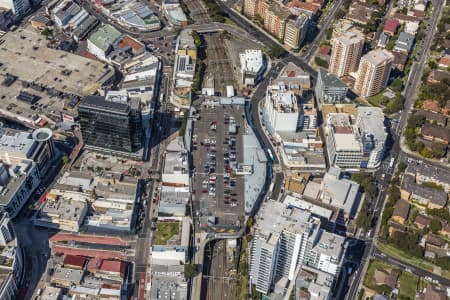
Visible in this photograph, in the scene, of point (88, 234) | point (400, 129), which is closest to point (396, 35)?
point (400, 129)

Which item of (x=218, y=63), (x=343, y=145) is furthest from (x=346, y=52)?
(x=218, y=63)

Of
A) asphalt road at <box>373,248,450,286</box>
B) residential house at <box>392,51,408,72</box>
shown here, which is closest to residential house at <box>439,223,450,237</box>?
asphalt road at <box>373,248,450,286</box>

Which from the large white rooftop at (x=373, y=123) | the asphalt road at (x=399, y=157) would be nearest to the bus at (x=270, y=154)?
the large white rooftop at (x=373, y=123)

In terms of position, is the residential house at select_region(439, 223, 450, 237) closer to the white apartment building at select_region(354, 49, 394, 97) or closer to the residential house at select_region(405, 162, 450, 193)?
the residential house at select_region(405, 162, 450, 193)

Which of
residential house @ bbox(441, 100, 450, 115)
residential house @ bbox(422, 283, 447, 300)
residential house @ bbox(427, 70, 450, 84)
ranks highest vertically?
residential house @ bbox(427, 70, 450, 84)

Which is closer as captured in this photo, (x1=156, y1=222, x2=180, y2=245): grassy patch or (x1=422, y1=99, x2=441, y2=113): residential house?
(x1=156, y1=222, x2=180, y2=245): grassy patch

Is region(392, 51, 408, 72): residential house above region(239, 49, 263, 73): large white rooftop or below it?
above

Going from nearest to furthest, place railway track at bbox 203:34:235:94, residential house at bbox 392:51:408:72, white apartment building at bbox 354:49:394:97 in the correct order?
white apartment building at bbox 354:49:394:97 → railway track at bbox 203:34:235:94 → residential house at bbox 392:51:408:72
